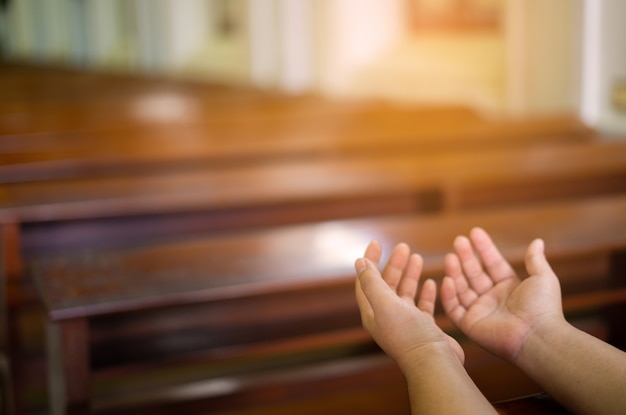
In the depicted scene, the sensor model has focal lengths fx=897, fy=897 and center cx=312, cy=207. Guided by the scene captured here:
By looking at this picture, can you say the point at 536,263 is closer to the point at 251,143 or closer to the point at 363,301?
the point at 363,301

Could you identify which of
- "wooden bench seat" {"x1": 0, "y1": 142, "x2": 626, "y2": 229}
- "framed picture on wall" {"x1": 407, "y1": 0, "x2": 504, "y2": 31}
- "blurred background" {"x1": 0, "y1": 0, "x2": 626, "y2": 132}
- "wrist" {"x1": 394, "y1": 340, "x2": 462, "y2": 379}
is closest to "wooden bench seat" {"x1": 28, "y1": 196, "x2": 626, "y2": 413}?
"wooden bench seat" {"x1": 0, "y1": 142, "x2": 626, "y2": 229}

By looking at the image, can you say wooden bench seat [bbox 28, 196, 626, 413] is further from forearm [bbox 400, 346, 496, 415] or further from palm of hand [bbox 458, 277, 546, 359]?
forearm [bbox 400, 346, 496, 415]

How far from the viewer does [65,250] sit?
2744mm

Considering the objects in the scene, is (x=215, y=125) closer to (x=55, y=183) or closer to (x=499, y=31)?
(x=55, y=183)

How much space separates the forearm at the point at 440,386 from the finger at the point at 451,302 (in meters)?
0.24

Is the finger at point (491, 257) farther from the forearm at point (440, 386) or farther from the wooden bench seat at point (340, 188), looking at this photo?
the wooden bench seat at point (340, 188)

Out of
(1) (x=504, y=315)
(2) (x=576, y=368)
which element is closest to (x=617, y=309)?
(1) (x=504, y=315)

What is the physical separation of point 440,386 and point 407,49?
501 centimetres

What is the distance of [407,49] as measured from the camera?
591 centimetres

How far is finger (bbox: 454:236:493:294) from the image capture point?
4.59 ft

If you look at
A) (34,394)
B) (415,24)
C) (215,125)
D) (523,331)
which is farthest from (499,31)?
(523,331)

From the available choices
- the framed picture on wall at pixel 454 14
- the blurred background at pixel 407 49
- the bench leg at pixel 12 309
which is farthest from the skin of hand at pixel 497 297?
the framed picture on wall at pixel 454 14

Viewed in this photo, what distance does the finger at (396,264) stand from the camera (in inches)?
52.5

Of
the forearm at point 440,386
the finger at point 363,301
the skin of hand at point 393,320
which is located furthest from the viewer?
the finger at point 363,301
